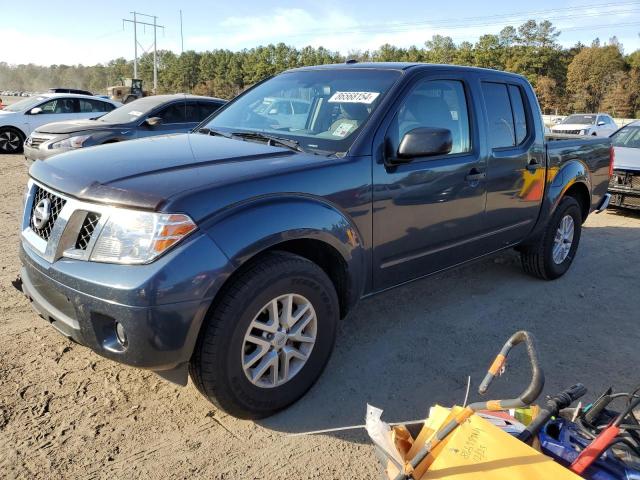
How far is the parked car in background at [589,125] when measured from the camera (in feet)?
62.0

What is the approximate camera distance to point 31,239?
273cm

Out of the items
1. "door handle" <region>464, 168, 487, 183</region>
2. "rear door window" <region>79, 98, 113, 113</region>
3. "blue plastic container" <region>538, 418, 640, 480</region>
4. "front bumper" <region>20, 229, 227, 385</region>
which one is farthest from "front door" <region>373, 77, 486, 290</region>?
"rear door window" <region>79, 98, 113, 113</region>

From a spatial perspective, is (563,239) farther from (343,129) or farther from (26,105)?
(26,105)

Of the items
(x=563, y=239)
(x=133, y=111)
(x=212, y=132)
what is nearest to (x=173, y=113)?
(x=133, y=111)

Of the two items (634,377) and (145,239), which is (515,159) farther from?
(145,239)

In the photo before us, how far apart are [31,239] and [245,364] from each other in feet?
4.32

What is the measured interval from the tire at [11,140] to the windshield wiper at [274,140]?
12504 mm

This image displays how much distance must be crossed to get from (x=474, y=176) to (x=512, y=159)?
61 cm

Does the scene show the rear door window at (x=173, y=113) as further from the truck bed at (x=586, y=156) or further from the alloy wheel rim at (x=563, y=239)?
the alloy wheel rim at (x=563, y=239)

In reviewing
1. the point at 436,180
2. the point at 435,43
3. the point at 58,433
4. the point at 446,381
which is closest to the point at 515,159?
the point at 436,180

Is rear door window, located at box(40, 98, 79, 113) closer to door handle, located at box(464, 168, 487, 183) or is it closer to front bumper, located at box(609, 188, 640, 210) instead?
front bumper, located at box(609, 188, 640, 210)

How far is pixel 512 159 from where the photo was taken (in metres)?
4.14

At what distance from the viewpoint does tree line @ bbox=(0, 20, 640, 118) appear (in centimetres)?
5916

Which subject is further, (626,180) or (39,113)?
(39,113)
